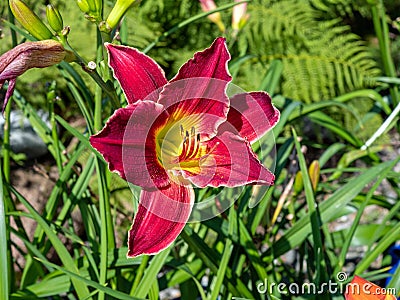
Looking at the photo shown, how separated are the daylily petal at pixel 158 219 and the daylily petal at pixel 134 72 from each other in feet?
0.37

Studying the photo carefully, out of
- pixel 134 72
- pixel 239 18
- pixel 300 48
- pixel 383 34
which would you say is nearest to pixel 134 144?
pixel 134 72

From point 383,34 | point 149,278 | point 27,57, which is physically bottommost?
point 149,278

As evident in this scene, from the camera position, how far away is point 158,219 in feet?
2.17

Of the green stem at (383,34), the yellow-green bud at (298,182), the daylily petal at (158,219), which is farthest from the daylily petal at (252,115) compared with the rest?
the green stem at (383,34)

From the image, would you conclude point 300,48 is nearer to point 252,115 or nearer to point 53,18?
point 252,115

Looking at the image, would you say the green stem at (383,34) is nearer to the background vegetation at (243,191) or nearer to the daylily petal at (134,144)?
the background vegetation at (243,191)

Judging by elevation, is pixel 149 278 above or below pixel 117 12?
below

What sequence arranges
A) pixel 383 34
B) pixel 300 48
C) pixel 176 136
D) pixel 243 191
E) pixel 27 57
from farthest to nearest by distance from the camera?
pixel 300 48
pixel 383 34
pixel 243 191
pixel 176 136
pixel 27 57

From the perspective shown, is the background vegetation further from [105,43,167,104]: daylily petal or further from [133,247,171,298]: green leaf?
[105,43,167,104]: daylily petal

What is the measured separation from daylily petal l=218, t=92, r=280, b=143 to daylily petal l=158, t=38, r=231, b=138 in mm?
28

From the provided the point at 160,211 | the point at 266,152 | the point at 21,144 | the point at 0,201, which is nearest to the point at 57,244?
the point at 0,201

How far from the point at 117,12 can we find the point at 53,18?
0.25 feet

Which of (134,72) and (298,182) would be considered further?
(298,182)

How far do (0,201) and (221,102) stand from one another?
1.02ft
